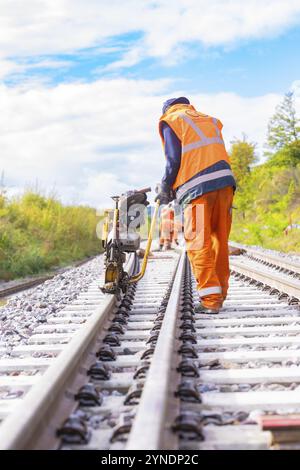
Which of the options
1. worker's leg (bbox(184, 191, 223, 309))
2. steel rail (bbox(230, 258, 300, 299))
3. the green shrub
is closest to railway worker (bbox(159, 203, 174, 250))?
the green shrub

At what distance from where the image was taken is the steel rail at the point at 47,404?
6.99 ft

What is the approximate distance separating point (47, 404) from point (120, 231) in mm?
3294

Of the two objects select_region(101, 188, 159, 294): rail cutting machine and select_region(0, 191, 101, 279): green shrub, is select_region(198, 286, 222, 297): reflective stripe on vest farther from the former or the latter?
select_region(0, 191, 101, 279): green shrub

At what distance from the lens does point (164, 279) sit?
358 inches

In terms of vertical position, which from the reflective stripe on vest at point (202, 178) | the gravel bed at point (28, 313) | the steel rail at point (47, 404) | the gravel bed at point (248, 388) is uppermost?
the reflective stripe on vest at point (202, 178)

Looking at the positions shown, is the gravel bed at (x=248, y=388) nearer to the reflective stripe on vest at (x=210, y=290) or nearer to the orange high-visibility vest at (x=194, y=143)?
the reflective stripe on vest at (x=210, y=290)

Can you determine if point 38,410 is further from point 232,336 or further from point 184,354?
point 232,336

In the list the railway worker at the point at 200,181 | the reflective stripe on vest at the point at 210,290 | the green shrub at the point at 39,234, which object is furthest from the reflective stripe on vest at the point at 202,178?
the green shrub at the point at 39,234

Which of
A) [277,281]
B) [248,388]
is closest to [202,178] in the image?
[277,281]

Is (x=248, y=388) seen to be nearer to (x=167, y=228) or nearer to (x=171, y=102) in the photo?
(x=171, y=102)

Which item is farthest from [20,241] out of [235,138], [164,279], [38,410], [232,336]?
[235,138]

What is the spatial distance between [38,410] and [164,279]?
22.2 feet

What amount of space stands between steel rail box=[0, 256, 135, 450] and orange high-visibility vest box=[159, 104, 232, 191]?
211 cm
